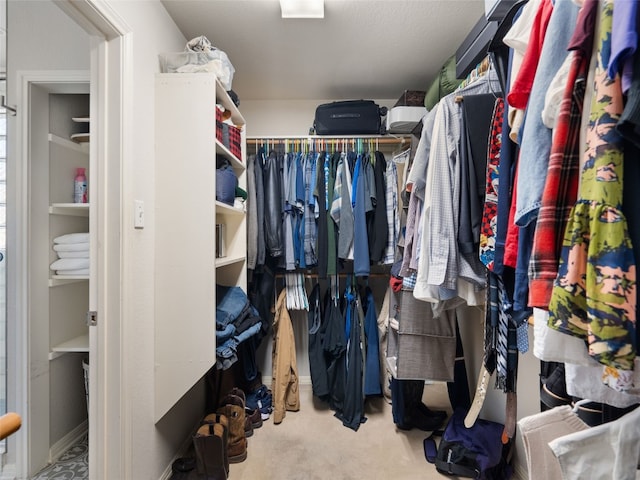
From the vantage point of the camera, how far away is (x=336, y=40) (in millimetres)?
1702

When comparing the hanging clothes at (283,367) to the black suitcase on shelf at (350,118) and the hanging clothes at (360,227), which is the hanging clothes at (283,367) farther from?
the black suitcase on shelf at (350,118)

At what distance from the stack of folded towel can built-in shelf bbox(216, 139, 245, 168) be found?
0.80 m

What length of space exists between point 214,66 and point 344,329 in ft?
5.52

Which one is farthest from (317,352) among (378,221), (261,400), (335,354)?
(378,221)

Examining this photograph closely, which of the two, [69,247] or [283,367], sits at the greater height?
[69,247]

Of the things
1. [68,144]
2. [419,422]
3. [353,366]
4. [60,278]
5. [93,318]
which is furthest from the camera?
[353,366]

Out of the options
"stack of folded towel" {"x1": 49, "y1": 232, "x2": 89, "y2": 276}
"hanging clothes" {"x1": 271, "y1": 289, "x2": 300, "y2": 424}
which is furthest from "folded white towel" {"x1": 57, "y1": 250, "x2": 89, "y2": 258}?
"hanging clothes" {"x1": 271, "y1": 289, "x2": 300, "y2": 424}

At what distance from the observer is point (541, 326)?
1.80 ft

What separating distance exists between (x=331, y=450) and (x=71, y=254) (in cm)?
171

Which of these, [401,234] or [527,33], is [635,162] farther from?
[401,234]

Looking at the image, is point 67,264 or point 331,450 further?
point 331,450

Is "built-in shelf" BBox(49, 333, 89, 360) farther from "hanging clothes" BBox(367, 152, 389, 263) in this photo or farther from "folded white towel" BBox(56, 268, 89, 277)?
"hanging clothes" BBox(367, 152, 389, 263)

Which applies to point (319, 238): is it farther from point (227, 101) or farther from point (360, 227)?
point (227, 101)

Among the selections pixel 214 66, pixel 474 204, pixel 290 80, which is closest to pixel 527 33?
pixel 474 204
